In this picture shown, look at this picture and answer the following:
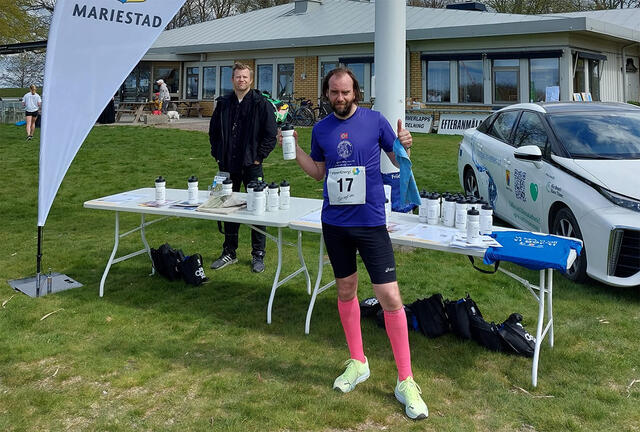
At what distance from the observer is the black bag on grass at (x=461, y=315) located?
14.2ft

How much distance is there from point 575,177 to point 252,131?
9.53ft

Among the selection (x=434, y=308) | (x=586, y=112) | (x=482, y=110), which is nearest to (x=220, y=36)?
(x=482, y=110)

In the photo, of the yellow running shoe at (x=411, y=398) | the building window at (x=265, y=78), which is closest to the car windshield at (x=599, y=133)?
the yellow running shoe at (x=411, y=398)

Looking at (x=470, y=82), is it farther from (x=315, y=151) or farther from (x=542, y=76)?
(x=315, y=151)

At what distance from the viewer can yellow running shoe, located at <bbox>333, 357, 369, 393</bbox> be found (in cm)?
362

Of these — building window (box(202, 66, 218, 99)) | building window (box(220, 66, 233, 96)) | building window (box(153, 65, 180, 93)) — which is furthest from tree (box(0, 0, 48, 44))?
building window (box(220, 66, 233, 96))

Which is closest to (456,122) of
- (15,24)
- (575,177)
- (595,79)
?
(595,79)

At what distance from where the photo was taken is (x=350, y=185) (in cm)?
341

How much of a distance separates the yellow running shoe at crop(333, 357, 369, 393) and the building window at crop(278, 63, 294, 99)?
23.1 m

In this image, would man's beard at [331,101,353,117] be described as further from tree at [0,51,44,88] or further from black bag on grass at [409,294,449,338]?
tree at [0,51,44,88]

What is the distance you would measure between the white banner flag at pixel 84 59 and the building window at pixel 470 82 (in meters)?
17.8

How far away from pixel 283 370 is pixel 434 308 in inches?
47.5

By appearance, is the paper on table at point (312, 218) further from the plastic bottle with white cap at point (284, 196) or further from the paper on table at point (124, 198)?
the paper on table at point (124, 198)

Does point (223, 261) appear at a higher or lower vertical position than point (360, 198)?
lower
